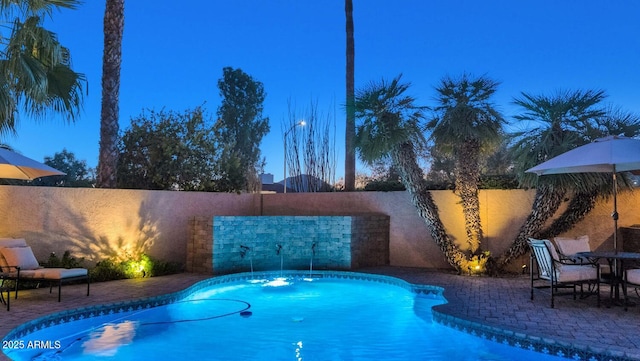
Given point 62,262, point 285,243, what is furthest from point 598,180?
point 62,262

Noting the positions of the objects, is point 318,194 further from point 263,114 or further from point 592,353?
point 263,114

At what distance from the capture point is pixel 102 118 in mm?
11555

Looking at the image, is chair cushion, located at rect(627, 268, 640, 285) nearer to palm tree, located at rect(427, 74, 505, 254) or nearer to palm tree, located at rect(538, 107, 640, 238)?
palm tree, located at rect(538, 107, 640, 238)

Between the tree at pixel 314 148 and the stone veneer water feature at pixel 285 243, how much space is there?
4477 millimetres

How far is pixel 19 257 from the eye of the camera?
25.4 ft

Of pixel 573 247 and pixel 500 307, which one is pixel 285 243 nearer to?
pixel 500 307

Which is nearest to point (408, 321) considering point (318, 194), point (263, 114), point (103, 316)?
point (103, 316)

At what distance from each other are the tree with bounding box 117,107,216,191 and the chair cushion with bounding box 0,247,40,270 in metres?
6.23

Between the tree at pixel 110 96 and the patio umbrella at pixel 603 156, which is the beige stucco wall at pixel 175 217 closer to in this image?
the tree at pixel 110 96

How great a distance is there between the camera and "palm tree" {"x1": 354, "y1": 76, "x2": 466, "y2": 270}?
10.2 metres

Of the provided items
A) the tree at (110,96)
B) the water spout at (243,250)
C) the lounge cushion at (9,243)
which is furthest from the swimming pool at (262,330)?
the tree at (110,96)

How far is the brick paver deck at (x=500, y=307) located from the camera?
5.53m

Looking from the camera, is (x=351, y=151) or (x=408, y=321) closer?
(x=408, y=321)

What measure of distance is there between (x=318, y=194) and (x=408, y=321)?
7098 millimetres
